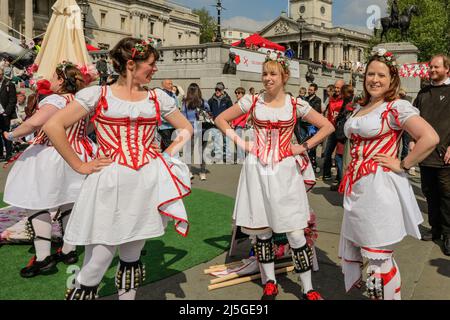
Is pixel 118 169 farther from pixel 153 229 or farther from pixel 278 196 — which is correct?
pixel 278 196

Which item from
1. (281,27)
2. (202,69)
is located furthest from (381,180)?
(281,27)

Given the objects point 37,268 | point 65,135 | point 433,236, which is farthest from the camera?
Result: point 433,236

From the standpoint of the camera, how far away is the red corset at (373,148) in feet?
11.1

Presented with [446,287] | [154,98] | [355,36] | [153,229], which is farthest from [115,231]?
[355,36]

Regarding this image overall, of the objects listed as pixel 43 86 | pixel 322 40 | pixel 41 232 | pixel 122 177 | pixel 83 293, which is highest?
pixel 322 40

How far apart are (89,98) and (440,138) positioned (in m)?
4.71

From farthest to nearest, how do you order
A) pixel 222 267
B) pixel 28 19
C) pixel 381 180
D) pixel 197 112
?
1. pixel 28 19
2. pixel 197 112
3. pixel 222 267
4. pixel 381 180

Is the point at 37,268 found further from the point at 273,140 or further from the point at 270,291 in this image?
the point at 273,140

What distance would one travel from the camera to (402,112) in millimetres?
3309

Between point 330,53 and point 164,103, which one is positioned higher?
point 330,53

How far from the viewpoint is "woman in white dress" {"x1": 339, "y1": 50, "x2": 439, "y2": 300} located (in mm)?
3258

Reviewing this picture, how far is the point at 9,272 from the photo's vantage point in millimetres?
4695

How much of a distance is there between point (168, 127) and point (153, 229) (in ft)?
24.5

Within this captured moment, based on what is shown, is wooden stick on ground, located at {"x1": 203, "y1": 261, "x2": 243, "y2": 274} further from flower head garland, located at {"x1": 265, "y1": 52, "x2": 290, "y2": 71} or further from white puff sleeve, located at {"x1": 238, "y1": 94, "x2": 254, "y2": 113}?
flower head garland, located at {"x1": 265, "y1": 52, "x2": 290, "y2": 71}
